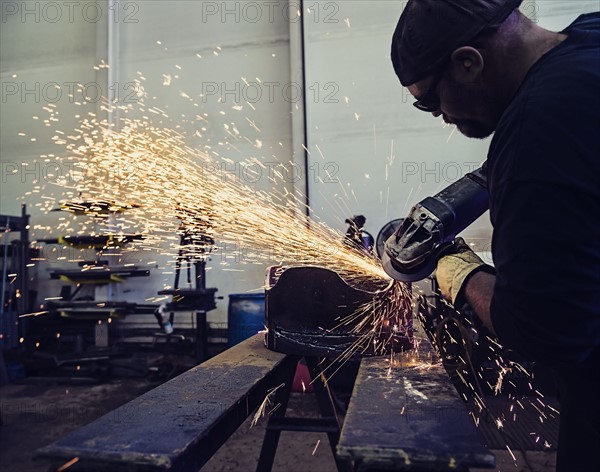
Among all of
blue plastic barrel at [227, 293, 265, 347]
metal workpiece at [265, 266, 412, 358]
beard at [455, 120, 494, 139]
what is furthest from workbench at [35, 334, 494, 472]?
blue plastic barrel at [227, 293, 265, 347]

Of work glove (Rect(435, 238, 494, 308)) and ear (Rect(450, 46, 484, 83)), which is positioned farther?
work glove (Rect(435, 238, 494, 308))

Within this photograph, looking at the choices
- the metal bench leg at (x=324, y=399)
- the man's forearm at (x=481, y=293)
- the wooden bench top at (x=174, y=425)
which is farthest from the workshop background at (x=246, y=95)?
the man's forearm at (x=481, y=293)

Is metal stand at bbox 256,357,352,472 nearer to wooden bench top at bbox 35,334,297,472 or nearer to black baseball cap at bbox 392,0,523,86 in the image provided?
wooden bench top at bbox 35,334,297,472

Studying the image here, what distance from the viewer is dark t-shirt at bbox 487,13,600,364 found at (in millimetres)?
794

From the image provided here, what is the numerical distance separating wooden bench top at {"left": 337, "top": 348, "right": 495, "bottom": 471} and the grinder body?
36 cm

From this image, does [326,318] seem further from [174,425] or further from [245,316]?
[245,316]

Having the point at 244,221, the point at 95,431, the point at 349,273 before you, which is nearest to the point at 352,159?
the point at 244,221

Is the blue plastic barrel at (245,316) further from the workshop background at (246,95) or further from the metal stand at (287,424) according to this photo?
the metal stand at (287,424)

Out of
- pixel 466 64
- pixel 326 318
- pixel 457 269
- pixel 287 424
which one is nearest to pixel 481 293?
pixel 457 269

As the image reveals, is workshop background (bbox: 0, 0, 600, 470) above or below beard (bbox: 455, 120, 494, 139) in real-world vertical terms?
above

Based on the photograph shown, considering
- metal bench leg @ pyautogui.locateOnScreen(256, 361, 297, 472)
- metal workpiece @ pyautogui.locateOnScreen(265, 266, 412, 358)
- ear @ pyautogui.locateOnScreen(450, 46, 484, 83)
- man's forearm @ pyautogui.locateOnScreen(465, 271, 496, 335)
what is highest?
ear @ pyautogui.locateOnScreen(450, 46, 484, 83)

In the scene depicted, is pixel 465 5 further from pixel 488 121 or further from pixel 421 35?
pixel 488 121

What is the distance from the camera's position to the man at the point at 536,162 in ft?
2.62

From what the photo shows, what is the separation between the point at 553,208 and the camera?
79cm
